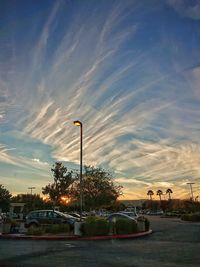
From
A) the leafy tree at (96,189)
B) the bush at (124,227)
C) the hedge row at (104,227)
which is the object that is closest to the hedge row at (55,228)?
the hedge row at (104,227)

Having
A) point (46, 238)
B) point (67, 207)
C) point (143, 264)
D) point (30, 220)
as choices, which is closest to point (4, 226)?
point (30, 220)

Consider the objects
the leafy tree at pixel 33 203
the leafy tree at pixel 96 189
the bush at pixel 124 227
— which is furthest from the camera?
the leafy tree at pixel 33 203

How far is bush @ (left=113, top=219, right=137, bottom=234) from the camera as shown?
73.8ft

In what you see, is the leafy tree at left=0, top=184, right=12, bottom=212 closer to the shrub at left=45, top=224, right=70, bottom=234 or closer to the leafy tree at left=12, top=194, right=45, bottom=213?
the leafy tree at left=12, top=194, right=45, bottom=213

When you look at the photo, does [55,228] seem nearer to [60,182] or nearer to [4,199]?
[60,182]

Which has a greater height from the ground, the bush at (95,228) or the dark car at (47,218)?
the dark car at (47,218)

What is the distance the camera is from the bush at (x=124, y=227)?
22.5 m

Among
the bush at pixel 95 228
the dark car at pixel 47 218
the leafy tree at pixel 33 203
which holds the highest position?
the leafy tree at pixel 33 203

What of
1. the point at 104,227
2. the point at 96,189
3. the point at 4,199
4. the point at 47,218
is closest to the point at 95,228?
the point at 104,227

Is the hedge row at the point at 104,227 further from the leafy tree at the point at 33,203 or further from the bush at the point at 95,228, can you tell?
the leafy tree at the point at 33,203

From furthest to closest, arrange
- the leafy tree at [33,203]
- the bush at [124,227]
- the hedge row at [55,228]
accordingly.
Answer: the leafy tree at [33,203]
the hedge row at [55,228]
the bush at [124,227]

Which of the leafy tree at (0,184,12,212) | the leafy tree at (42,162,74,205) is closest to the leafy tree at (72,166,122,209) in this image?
the leafy tree at (42,162,74,205)

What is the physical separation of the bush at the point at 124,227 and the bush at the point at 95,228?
1.06 meters

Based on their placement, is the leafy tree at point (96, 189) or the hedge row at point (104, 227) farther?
the leafy tree at point (96, 189)
